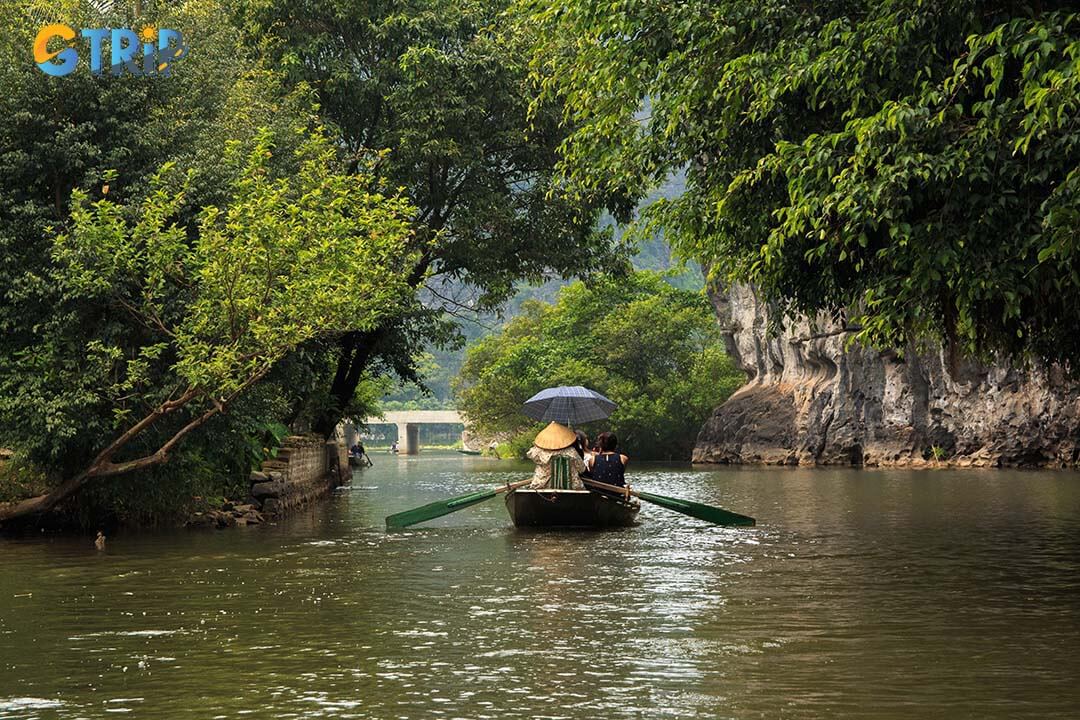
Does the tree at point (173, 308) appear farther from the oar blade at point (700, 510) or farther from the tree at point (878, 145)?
the oar blade at point (700, 510)

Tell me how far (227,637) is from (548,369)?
64.6m

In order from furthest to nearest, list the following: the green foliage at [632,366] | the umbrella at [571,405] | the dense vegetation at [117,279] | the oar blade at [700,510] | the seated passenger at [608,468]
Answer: the green foliage at [632,366] → the umbrella at [571,405] → the seated passenger at [608,468] → the oar blade at [700,510] → the dense vegetation at [117,279]

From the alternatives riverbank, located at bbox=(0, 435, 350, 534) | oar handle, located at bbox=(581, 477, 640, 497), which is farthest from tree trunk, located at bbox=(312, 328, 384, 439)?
oar handle, located at bbox=(581, 477, 640, 497)

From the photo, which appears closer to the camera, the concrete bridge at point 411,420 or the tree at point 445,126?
the tree at point 445,126

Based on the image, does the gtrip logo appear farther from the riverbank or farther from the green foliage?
the green foliage

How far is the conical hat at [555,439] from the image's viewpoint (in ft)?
72.2

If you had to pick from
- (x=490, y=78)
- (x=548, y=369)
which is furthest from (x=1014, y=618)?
(x=548, y=369)

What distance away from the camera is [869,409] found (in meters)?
58.5

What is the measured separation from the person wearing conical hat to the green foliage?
164 feet

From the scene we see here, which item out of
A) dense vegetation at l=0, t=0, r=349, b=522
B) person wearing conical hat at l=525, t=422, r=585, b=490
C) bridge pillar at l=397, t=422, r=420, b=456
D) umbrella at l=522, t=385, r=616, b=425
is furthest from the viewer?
bridge pillar at l=397, t=422, r=420, b=456

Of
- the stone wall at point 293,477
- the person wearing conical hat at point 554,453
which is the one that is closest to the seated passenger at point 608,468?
the person wearing conical hat at point 554,453

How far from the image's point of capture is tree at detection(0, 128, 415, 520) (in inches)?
752

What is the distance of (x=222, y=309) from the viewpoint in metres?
19.6

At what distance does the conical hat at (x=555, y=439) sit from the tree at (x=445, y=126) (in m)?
7.91
